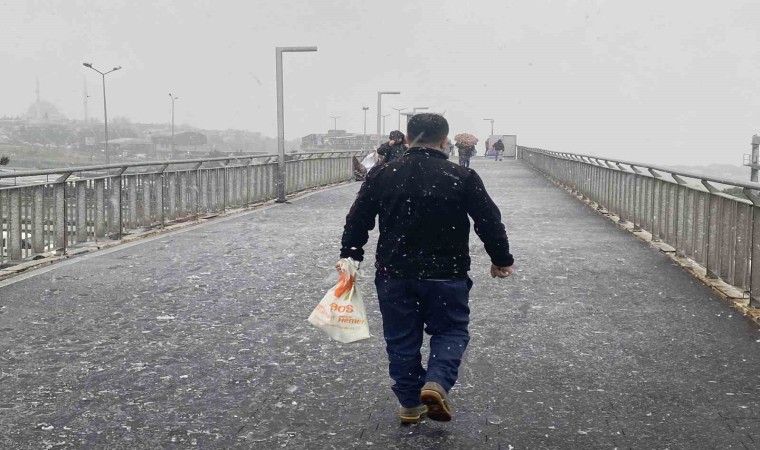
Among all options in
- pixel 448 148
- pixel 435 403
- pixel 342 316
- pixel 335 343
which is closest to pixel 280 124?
pixel 335 343

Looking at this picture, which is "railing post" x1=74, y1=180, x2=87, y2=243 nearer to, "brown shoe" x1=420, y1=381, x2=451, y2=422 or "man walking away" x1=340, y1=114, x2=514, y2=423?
"man walking away" x1=340, y1=114, x2=514, y2=423

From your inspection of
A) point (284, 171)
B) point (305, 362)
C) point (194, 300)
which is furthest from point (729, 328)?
point (284, 171)

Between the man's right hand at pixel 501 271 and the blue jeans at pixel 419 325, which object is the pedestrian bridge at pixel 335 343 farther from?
the man's right hand at pixel 501 271

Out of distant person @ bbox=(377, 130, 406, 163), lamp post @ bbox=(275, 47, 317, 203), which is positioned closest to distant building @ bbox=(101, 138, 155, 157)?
lamp post @ bbox=(275, 47, 317, 203)

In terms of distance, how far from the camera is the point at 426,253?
178 inches

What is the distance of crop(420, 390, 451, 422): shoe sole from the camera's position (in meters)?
4.26

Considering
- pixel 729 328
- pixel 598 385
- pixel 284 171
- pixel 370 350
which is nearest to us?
pixel 598 385

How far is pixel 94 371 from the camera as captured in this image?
5.80 metres

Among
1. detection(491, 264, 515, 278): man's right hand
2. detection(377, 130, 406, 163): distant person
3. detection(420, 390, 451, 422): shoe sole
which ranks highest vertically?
detection(377, 130, 406, 163): distant person

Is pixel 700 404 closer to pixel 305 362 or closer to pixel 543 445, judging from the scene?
pixel 543 445

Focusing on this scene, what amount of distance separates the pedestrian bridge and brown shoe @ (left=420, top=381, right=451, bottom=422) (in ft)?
0.52

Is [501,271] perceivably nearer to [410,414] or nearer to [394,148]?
[410,414]

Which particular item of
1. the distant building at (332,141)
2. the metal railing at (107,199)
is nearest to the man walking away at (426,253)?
the metal railing at (107,199)

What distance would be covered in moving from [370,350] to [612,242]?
7.94 metres
